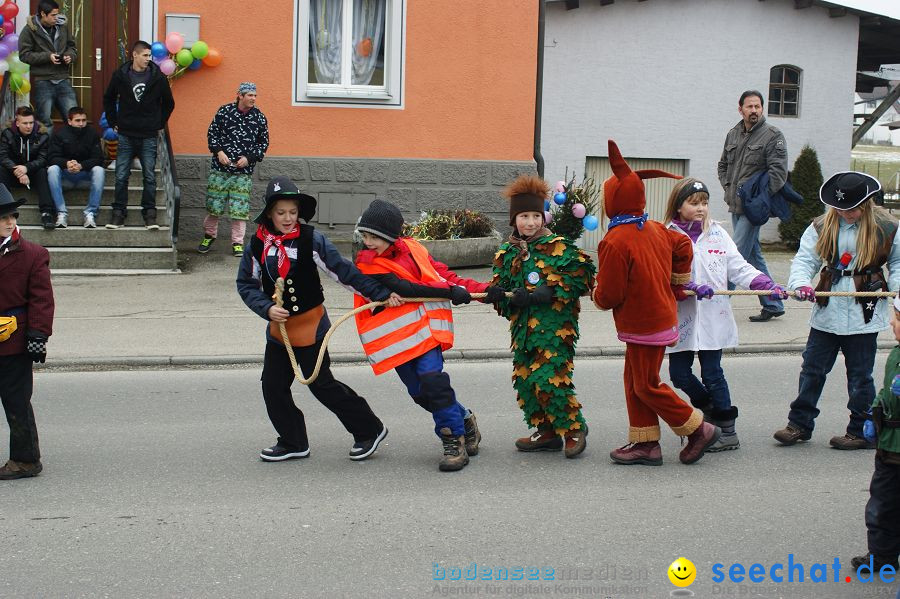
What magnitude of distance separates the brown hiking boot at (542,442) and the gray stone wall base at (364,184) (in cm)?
840

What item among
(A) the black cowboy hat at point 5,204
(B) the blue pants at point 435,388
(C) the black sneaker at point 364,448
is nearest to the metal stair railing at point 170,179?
(A) the black cowboy hat at point 5,204

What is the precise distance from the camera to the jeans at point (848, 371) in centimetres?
694

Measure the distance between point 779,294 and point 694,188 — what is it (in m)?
0.82

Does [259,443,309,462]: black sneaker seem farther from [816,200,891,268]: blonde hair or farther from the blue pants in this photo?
[816,200,891,268]: blonde hair

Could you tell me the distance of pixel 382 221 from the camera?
21.4ft

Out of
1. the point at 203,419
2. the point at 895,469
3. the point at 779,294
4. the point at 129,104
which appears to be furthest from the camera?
the point at 129,104

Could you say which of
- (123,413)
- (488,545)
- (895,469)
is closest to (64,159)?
(123,413)

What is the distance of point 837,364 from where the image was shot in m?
9.68

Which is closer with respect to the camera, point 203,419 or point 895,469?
point 895,469

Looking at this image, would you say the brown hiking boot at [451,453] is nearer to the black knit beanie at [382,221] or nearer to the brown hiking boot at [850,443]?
the black knit beanie at [382,221]

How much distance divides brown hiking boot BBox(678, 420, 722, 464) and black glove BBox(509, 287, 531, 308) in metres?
1.25

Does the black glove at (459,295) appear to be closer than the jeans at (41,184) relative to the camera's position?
Yes

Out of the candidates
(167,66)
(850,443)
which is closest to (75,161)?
(167,66)

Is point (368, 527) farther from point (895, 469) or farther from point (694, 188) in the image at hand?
point (694, 188)
